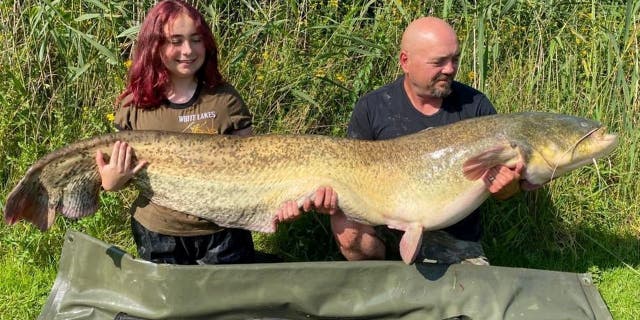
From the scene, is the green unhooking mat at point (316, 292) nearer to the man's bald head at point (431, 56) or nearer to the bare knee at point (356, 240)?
the bare knee at point (356, 240)

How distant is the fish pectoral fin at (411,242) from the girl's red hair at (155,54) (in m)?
1.20

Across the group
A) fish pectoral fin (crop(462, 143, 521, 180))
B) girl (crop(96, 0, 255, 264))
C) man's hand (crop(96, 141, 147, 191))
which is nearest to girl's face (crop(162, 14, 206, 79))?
girl (crop(96, 0, 255, 264))

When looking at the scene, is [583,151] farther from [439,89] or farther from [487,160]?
[439,89]

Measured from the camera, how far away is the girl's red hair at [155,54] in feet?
10.7

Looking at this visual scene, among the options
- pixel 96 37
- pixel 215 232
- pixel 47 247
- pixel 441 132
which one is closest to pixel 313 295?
pixel 215 232

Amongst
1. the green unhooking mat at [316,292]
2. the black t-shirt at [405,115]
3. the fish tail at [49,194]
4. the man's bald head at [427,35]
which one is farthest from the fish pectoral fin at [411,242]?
the fish tail at [49,194]

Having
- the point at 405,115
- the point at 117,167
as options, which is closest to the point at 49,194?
the point at 117,167

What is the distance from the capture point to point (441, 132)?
3.16m

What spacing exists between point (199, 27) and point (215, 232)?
37.9 inches

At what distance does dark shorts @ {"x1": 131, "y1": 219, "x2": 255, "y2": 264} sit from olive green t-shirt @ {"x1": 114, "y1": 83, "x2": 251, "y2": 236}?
0.18 feet

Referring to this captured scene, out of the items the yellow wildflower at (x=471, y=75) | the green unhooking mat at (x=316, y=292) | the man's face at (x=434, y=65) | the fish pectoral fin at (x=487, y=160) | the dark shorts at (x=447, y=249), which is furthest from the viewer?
the yellow wildflower at (x=471, y=75)

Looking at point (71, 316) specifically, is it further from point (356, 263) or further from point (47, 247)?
point (356, 263)

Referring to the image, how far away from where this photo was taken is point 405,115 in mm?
3490

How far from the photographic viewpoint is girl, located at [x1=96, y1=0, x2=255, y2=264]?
3.26m
